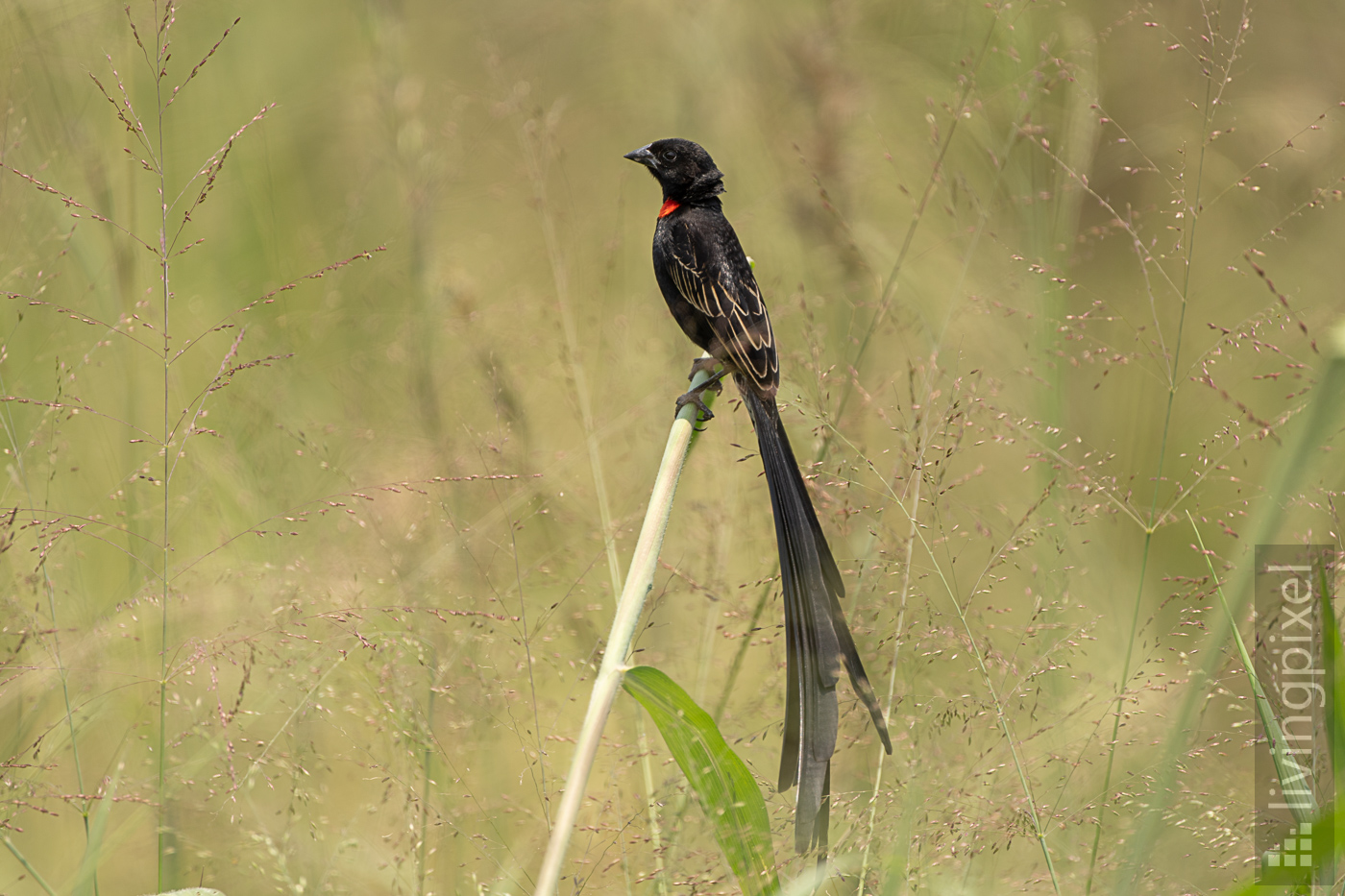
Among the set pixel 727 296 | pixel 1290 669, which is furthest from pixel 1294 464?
pixel 727 296

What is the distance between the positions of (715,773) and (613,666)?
0.19 metres

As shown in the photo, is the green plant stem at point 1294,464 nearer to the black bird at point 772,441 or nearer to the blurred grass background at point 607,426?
the black bird at point 772,441

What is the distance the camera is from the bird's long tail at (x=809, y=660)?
3.71 feet

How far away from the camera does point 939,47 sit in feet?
10.7

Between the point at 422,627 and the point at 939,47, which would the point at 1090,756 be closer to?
the point at 422,627

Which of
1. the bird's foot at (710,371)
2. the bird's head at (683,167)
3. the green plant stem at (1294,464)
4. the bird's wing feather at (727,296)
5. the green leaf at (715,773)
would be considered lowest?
the green leaf at (715,773)

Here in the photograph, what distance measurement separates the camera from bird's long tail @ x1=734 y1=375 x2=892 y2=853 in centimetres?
113

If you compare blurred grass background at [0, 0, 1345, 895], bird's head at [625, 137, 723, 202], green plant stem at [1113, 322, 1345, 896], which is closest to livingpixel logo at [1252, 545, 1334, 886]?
blurred grass background at [0, 0, 1345, 895]

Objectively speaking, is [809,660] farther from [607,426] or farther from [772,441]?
[607,426]

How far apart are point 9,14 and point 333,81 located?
1.19m

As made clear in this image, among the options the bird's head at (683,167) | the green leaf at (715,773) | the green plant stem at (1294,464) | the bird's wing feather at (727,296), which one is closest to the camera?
the green plant stem at (1294,464)

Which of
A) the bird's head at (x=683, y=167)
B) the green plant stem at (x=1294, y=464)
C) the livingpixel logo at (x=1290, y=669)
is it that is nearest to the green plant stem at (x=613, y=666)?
the green plant stem at (x=1294, y=464)

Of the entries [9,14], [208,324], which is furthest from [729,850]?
[9,14]

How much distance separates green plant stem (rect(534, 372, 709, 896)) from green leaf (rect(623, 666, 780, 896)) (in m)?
0.04
